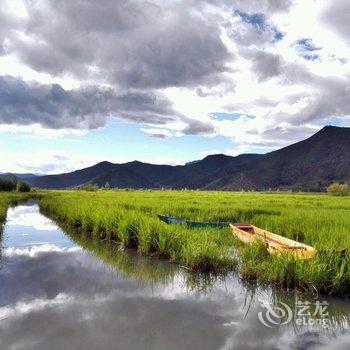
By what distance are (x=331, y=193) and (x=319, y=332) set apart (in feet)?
230

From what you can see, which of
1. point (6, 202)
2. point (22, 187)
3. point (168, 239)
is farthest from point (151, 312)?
point (22, 187)

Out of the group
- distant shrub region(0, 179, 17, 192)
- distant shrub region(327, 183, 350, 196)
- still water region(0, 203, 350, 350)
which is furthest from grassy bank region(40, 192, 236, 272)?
distant shrub region(0, 179, 17, 192)

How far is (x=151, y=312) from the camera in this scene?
9430 mm

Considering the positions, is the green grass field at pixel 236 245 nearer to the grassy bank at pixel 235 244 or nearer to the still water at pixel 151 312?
the grassy bank at pixel 235 244

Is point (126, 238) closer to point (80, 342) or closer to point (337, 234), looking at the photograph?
point (337, 234)

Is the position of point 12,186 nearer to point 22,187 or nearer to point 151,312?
point 22,187

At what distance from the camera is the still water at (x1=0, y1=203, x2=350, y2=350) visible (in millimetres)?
7781

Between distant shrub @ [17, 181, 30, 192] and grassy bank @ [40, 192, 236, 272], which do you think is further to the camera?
distant shrub @ [17, 181, 30, 192]

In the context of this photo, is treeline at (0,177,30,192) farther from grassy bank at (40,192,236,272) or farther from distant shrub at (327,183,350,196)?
grassy bank at (40,192,236,272)

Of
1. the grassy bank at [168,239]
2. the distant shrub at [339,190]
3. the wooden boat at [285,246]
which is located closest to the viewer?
the wooden boat at [285,246]

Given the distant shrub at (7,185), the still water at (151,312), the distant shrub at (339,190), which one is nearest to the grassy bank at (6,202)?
the still water at (151,312)

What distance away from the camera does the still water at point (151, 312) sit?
7.78 m

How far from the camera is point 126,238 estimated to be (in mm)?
17234

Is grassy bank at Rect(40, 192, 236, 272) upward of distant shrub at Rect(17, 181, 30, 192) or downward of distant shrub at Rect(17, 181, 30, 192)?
downward
